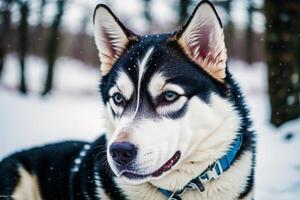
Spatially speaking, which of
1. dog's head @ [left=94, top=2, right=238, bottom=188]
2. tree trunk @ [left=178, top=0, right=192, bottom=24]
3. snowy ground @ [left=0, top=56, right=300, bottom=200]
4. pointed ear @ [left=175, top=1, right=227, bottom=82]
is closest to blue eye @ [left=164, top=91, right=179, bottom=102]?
dog's head @ [left=94, top=2, right=238, bottom=188]

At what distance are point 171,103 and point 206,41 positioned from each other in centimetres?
55

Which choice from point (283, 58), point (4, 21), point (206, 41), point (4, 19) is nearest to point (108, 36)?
point (206, 41)

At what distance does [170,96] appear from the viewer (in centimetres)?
311

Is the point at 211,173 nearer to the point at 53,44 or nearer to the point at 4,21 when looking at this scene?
the point at 53,44

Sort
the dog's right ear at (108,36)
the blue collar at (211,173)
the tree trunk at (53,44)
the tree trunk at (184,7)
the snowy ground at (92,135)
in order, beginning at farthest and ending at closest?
the tree trunk at (53,44) < the tree trunk at (184,7) < the snowy ground at (92,135) < the dog's right ear at (108,36) < the blue collar at (211,173)

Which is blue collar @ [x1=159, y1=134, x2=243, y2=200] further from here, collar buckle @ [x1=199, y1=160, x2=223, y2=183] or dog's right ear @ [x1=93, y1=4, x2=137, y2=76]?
dog's right ear @ [x1=93, y1=4, x2=137, y2=76]

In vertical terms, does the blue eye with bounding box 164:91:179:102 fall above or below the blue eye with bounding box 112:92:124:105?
above

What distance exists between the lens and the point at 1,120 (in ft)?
36.0

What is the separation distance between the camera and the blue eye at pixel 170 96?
3.10m

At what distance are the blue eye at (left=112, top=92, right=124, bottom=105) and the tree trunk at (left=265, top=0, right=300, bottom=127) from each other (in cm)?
572

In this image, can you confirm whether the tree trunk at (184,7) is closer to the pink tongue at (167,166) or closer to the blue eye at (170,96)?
the blue eye at (170,96)

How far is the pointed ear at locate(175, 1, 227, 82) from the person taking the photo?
Result: 10.4 feet

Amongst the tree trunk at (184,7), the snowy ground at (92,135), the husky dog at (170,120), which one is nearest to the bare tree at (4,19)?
the snowy ground at (92,135)

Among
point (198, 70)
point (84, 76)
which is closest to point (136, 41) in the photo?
point (198, 70)
